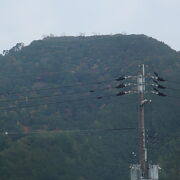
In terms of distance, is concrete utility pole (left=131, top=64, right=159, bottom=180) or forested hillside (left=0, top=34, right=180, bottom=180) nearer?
concrete utility pole (left=131, top=64, right=159, bottom=180)

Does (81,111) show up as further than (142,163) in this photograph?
Yes

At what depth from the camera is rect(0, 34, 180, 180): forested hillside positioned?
244ft

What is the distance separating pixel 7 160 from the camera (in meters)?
73.7

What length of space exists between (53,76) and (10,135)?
29.1 m

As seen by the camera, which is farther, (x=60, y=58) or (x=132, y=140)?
(x=60, y=58)

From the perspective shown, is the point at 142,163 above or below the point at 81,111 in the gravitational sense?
above

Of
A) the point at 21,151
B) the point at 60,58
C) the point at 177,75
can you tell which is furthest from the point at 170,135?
the point at 60,58

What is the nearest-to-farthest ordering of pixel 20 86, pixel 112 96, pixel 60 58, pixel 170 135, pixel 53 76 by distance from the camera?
pixel 170 135 → pixel 112 96 → pixel 20 86 → pixel 53 76 → pixel 60 58

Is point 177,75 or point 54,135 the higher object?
point 177,75

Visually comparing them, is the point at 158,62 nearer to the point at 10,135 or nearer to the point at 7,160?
the point at 10,135

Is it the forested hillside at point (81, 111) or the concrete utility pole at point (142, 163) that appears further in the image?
the forested hillside at point (81, 111)

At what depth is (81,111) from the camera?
328 ft

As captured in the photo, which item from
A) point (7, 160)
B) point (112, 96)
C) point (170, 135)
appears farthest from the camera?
point (112, 96)

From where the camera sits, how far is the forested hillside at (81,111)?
244 feet
